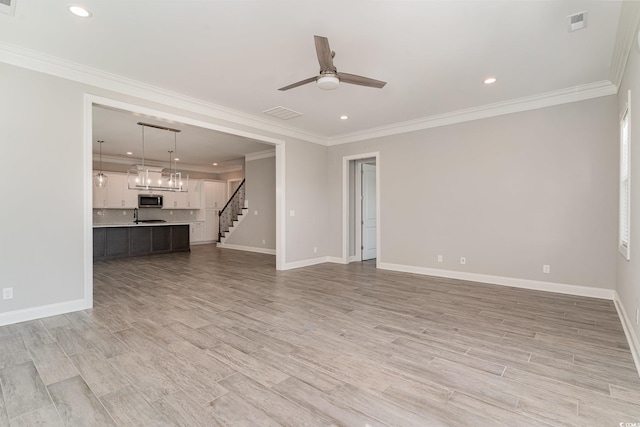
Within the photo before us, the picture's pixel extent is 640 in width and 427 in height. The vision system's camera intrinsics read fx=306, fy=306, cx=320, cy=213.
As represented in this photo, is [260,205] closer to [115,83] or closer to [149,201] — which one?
[149,201]

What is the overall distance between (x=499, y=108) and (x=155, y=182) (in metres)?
9.22

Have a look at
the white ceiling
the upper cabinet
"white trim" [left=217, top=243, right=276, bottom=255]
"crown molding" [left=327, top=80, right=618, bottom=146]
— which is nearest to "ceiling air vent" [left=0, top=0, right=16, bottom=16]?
the white ceiling

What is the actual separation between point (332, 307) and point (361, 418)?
215cm

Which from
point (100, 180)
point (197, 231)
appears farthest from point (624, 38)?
point (197, 231)

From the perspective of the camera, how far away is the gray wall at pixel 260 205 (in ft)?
29.2

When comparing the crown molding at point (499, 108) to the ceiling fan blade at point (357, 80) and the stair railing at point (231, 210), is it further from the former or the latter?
the stair railing at point (231, 210)

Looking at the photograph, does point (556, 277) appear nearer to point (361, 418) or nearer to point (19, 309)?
point (361, 418)

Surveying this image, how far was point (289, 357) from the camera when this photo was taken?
2.61 m

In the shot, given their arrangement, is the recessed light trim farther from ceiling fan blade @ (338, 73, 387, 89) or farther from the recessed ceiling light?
ceiling fan blade @ (338, 73, 387, 89)

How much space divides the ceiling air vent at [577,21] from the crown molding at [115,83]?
180 inches

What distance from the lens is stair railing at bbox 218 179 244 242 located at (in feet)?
33.9

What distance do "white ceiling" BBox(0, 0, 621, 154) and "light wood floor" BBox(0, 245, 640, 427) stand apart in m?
3.00

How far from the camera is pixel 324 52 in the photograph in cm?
273

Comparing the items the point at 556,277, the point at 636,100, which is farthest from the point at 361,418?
the point at 556,277
